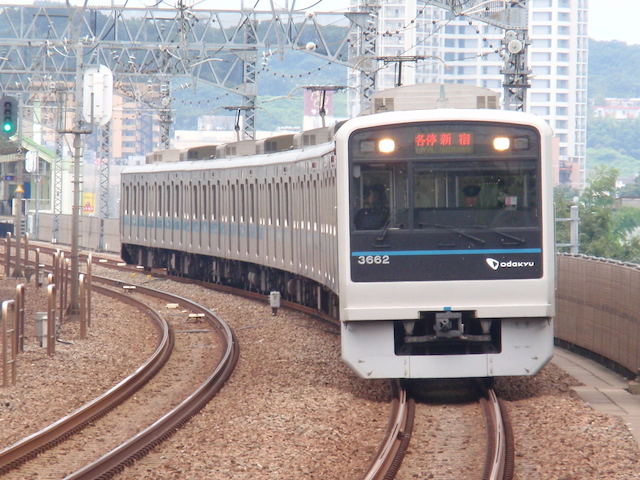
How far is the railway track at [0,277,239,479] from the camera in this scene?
27.7ft

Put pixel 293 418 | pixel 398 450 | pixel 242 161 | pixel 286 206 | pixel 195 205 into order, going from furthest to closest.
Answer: pixel 195 205
pixel 242 161
pixel 286 206
pixel 293 418
pixel 398 450

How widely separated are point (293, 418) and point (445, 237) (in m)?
2.18

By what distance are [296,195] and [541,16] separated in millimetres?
129060

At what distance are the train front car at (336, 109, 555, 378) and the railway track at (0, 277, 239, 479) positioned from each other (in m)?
1.74

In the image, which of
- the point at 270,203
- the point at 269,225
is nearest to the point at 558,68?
the point at 269,225

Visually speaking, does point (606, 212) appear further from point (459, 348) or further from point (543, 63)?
point (543, 63)

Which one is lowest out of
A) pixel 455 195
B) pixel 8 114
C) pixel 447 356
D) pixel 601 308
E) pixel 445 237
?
pixel 447 356

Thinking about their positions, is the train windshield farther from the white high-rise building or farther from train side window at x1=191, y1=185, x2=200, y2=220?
the white high-rise building

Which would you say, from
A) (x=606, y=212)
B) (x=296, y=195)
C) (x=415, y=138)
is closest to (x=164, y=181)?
(x=296, y=195)

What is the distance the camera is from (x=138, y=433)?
377 inches

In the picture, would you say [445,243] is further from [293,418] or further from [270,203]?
[270,203]

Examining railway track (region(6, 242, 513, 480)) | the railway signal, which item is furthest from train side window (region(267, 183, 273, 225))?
railway track (region(6, 242, 513, 480))

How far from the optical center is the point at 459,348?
1097cm

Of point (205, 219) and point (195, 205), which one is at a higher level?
point (195, 205)
